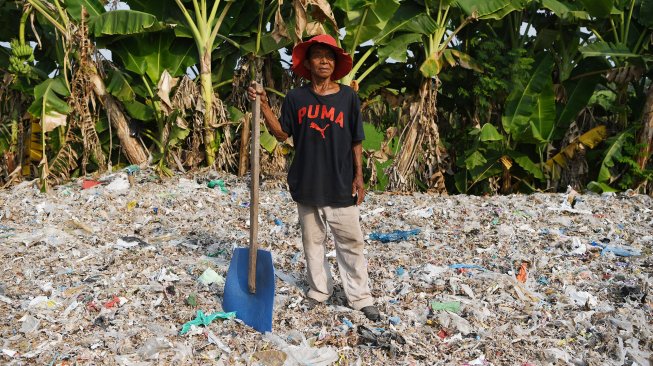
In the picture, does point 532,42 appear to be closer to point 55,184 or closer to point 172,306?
point 55,184

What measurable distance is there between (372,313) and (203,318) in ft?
3.19

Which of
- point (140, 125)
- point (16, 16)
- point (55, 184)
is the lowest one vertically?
point (55, 184)

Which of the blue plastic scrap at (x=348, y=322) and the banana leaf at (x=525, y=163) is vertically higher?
the banana leaf at (x=525, y=163)

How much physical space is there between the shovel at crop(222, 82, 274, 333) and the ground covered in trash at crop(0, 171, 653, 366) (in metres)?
0.08

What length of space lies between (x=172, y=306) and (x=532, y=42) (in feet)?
26.3

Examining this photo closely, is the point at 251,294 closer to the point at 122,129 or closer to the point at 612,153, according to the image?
the point at 122,129

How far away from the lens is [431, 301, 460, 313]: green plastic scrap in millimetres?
4219

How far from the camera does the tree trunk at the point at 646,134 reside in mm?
9516

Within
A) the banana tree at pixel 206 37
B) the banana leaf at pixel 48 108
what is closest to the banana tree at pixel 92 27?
the banana leaf at pixel 48 108

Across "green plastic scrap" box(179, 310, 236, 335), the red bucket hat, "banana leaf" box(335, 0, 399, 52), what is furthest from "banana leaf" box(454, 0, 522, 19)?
"green plastic scrap" box(179, 310, 236, 335)

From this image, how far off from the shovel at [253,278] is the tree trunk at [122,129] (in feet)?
17.9

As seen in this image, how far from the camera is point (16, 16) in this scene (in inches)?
377

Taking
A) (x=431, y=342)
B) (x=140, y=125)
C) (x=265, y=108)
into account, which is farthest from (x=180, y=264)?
(x=140, y=125)

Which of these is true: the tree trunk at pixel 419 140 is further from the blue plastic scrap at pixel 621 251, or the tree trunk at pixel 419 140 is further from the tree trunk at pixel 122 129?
the blue plastic scrap at pixel 621 251
